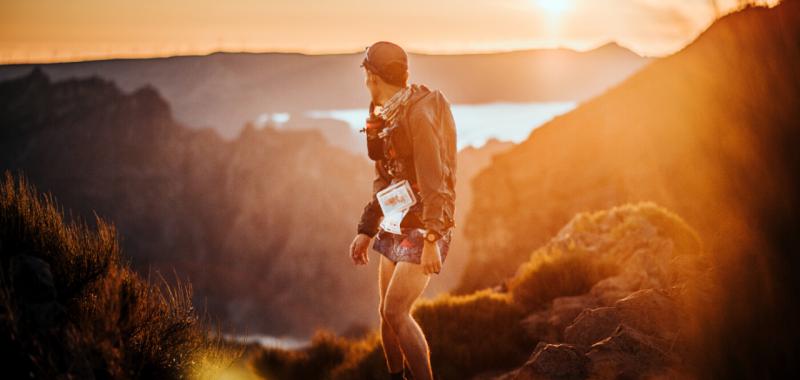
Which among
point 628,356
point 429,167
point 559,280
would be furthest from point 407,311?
point 559,280

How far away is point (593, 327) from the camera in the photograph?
3920 millimetres

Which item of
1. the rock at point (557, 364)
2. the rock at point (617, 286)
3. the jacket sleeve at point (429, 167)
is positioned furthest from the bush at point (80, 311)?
the rock at point (617, 286)

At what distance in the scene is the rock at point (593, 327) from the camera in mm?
3826

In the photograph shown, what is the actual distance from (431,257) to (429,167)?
0.41 meters

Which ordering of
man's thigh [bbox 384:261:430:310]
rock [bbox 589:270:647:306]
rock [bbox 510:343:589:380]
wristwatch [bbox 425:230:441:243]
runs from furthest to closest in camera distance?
rock [bbox 589:270:647:306] < rock [bbox 510:343:589:380] < man's thigh [bbox 384:261:430:310] < wristwatch [bbox 425:230:441:243]

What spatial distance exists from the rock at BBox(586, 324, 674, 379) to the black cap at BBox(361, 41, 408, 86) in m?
1.79

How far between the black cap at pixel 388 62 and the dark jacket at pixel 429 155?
0.13 m

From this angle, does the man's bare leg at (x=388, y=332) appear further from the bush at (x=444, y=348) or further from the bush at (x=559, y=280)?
the bush at (x=559, y=280)

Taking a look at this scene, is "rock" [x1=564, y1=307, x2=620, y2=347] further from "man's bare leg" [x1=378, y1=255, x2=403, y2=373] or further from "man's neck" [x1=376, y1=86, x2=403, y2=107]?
"man's neck" [x1=376, y1=86, x2=403, y2=107]

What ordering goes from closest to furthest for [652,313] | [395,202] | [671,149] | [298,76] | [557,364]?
[395,202] < [557,364] < [652,313] < [671,149] < [298,76]

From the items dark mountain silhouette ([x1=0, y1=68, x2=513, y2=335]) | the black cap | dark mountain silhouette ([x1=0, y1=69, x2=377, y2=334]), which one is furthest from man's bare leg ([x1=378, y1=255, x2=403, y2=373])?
dark mountain silhouette ([x1=0, y1=69, x2=377, y2=334])

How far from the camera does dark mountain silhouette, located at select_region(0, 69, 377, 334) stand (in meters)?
73.8

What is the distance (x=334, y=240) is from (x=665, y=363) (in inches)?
3107

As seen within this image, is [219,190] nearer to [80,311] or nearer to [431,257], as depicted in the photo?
[80,311]
